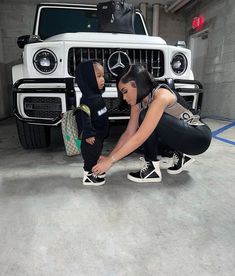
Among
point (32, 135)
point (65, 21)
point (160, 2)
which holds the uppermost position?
point (160, 2)

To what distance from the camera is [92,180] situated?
1.69 metres

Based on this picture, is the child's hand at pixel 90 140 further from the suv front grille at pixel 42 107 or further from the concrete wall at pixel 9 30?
the concrete wall at pixel 9 30

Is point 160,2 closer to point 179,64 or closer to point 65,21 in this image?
point 65,21

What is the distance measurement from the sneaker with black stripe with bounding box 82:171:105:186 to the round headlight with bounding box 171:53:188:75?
1411 millimetres

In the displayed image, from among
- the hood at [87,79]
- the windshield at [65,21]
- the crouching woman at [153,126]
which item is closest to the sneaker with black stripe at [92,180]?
the crouching woman at [153,126]

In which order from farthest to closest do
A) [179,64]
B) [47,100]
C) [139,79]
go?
1. [179,64]
2. [47,100]
3. [139,79]

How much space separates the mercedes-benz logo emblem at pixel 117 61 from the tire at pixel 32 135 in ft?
3.10

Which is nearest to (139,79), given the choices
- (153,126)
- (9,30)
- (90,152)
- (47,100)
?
(153,126)

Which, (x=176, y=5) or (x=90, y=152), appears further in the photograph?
(x=176, y=5)

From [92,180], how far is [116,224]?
536mm

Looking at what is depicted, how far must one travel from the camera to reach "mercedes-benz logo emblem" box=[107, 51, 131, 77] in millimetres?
2176

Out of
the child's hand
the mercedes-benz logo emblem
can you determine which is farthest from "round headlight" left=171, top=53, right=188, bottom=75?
the child's hand

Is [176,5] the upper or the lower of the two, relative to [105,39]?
upper

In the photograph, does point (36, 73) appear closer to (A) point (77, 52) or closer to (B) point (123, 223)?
(A) point (77, 52)
